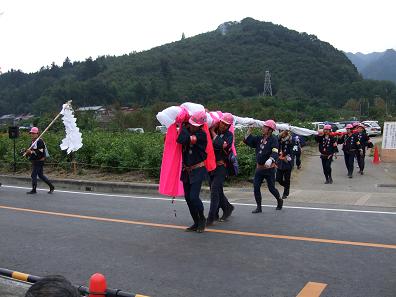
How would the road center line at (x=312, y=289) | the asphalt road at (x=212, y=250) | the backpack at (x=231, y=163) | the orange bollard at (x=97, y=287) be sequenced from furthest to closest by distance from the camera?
1. the backpack at (x=231, y=163)
2. the asphalt road at (x=212, y=250)
3. the road center line at (x=312, y=289)
4. the orange bollard at (x=97, y=287)

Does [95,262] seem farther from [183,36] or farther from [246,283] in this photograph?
[183,36]

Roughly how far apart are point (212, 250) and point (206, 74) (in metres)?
85.4

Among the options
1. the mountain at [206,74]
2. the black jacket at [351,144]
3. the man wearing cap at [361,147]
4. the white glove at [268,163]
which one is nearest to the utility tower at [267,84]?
the mountain at [206,74]

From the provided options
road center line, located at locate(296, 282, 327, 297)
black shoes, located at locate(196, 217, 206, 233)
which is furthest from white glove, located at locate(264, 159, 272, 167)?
road center line, located at locate(296, 282, 327, 297)

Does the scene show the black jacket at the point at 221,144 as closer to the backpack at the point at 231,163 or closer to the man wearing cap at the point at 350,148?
the backpack at the point at 231,163

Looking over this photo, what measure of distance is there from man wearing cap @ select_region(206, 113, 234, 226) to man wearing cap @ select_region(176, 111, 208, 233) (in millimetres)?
601

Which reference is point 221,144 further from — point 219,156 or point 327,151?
point 327,151

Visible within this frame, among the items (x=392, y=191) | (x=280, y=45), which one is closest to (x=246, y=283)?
(x=392, y=191)

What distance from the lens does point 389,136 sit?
65.9 feet

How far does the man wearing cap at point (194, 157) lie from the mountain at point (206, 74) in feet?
221

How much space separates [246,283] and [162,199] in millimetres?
6624

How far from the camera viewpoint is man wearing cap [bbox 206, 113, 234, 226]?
27.0ft

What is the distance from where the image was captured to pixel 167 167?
7738 mm

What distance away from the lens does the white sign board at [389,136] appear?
→ 65.5ft
